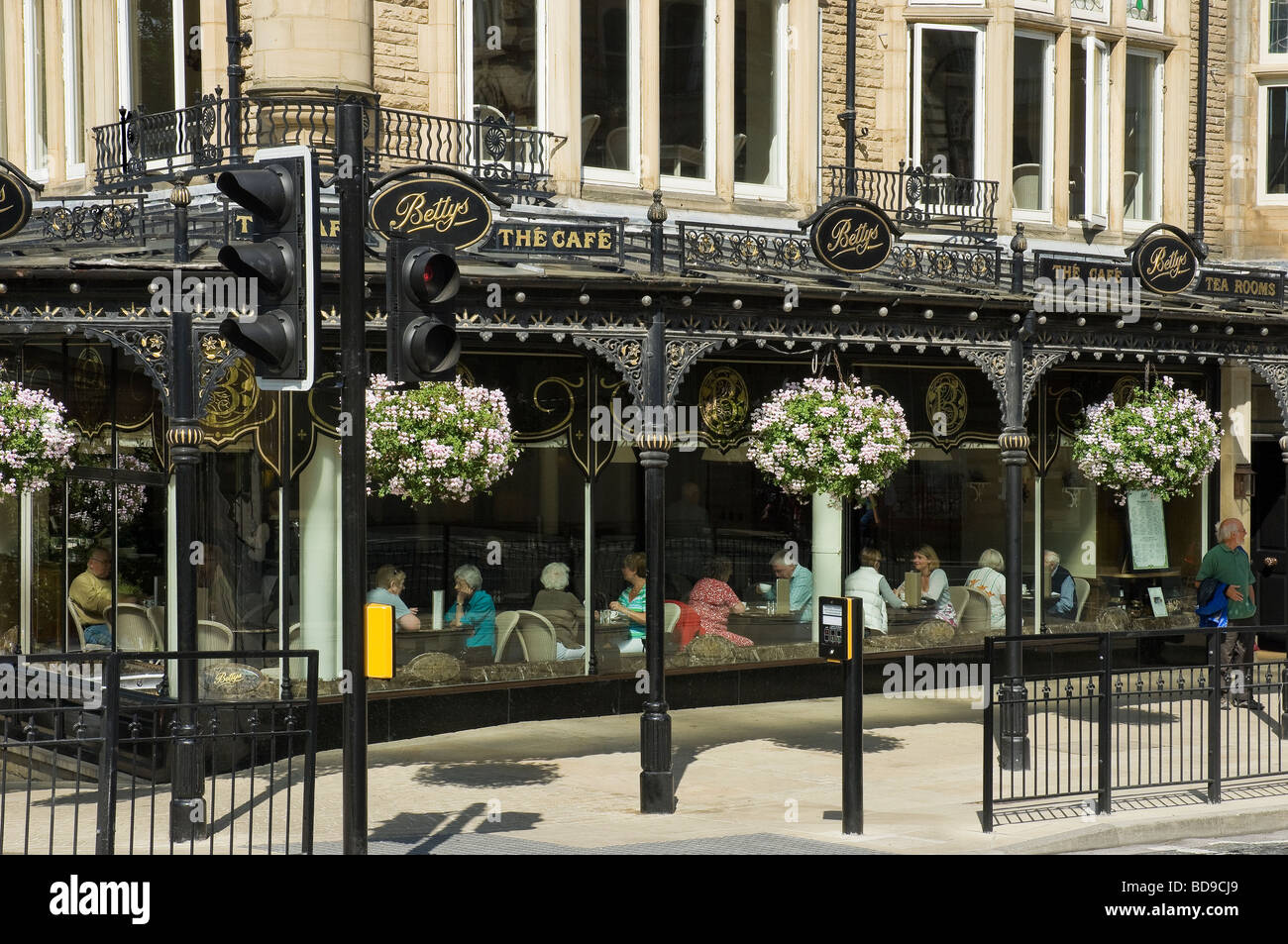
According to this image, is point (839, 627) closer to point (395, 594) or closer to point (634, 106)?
point (395, 594)

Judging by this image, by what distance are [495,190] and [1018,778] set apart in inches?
261

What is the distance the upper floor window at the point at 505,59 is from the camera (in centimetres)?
1459

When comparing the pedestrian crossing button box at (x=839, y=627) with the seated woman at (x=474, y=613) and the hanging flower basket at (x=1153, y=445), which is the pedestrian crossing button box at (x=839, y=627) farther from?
the hanging flower basket at (x=1153, y=445)

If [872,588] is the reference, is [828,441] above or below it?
above

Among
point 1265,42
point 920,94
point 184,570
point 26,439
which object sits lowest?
point 184,570

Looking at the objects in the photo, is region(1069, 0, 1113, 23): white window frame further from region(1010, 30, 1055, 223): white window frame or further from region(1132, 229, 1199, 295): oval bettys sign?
region(1132, 229, 1199, 295): oval bettys sign

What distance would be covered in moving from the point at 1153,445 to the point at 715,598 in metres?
4.33

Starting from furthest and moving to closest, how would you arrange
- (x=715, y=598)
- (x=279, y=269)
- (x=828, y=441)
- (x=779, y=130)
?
1. (x=779, y=130)
2. (x=715, y=598)
3. (x=828, y=441)
4. (x=279, y=269)

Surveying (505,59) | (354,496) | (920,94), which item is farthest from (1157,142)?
(354,496)

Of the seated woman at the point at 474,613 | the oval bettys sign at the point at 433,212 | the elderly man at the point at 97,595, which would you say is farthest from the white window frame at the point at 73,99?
the seated woman at the point at 474,613

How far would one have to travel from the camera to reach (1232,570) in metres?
14.9

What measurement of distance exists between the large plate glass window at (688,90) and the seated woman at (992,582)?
5.05 meters

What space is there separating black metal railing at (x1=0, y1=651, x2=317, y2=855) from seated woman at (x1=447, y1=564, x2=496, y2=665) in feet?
5.27

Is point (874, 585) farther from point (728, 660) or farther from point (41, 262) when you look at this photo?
point (41, 262)
